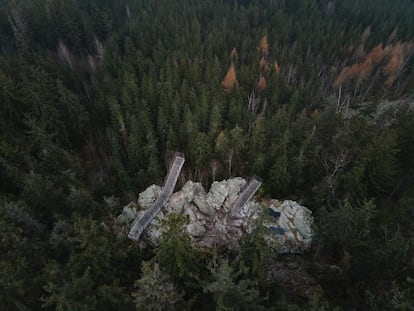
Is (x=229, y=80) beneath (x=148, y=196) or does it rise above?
above

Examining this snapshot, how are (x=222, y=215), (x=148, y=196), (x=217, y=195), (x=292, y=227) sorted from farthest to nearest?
(x=148, y=196) → (x=217, y=195) → (x=222, y=215) → (x=292, y=227)

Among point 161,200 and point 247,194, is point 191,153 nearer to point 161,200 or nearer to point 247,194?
point 161,200

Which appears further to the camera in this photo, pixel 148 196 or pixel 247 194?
pixel 148 196

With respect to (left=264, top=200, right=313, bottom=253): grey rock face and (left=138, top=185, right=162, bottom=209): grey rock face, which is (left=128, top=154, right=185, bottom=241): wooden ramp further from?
(left=264, top=200, right=313, bottom=253): grey rock face

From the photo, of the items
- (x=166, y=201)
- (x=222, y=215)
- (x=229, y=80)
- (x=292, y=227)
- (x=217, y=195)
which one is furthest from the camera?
(x=229, y=80)

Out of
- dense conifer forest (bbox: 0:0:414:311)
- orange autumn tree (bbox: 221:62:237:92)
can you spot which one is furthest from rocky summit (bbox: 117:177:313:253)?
orange autumn tree (bbox: 221:62:237:92)

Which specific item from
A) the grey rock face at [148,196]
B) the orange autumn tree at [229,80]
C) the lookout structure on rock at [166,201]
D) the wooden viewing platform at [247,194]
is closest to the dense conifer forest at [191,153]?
the orange autumn tree at [229,80]

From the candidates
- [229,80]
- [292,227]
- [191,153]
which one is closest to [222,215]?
[292,227]
